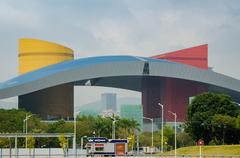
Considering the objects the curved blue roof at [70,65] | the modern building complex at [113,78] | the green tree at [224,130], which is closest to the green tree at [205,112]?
the green tree at [224,130]

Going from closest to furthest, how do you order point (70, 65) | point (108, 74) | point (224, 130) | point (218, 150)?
point (218, 150) < point (224, 130) < point (108, 74) < point (70, 65)

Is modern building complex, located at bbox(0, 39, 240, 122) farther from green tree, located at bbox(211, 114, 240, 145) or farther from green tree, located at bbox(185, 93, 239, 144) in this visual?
green tree, located at bbox(211, 114, 240, 145)

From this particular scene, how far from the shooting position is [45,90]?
171 metres

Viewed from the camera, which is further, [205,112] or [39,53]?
[39,53]

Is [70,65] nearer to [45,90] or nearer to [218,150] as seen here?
[45,90]

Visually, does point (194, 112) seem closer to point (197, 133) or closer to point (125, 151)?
point (197, 133)

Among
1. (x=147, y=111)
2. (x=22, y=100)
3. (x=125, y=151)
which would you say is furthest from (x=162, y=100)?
(x=125, y=151)

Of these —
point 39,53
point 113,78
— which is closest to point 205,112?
point 113,78

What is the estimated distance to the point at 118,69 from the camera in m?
162

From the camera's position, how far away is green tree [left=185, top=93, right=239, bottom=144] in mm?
A: 95875

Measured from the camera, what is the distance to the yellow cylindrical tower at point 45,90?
171m

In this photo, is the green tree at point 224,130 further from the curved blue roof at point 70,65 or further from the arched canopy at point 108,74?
the curved blue roof at point 70,65

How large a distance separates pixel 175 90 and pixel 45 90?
123ft

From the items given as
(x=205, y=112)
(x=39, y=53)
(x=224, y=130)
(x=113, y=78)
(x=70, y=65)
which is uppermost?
(x=39, y=53)
